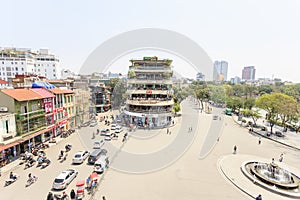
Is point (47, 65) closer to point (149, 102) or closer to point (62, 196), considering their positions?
point (149, 102)

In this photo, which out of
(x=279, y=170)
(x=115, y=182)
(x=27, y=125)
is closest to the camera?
(x=115, y=182)

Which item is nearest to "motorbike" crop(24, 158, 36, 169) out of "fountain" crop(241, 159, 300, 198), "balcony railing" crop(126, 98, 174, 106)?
"balcony railing" crop(126, 98, 174, 106)

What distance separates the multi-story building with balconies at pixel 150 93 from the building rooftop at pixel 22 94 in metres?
17.3

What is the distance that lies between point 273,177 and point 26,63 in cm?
8397

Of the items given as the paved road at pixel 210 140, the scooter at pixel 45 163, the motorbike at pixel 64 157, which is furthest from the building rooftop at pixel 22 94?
the paved road at pixel 210 140

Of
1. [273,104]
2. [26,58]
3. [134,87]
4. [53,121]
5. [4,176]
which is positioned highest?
[26,58]

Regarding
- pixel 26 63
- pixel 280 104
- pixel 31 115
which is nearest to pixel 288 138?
pixel 280 104

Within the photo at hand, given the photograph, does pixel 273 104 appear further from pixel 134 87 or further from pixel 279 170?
pixel 134 87

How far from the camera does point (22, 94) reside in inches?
845

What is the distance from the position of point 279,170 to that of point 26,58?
84.8 meters

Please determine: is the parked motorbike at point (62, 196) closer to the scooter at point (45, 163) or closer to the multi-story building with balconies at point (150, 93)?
the scooter at point (45, 163)

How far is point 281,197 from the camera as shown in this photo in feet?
43.6

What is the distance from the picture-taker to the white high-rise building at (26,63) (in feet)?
218

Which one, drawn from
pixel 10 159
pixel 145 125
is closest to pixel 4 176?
pixel 10 159
